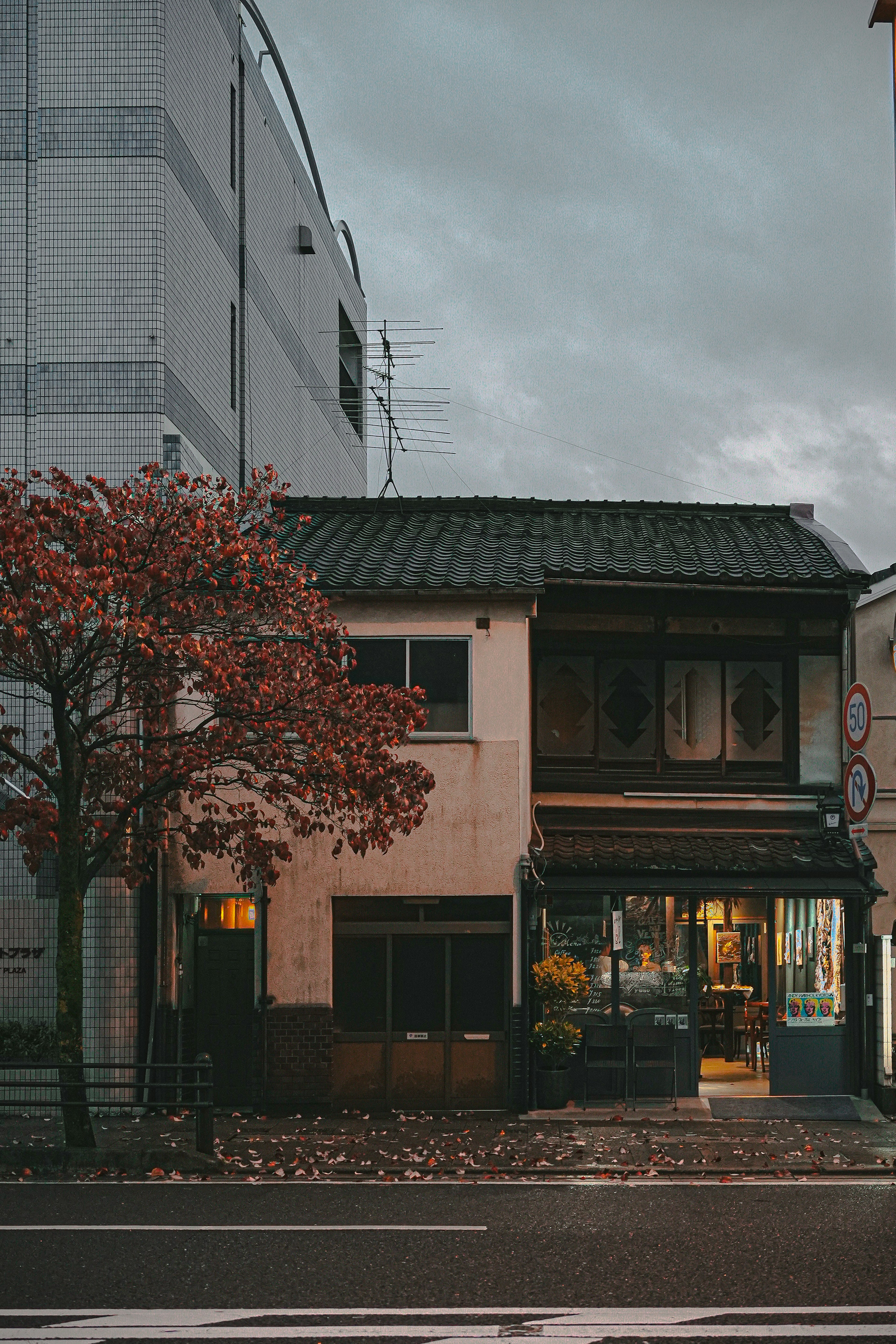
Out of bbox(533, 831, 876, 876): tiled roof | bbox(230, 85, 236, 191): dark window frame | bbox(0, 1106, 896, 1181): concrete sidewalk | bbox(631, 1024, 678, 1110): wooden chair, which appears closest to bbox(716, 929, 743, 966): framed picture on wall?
bbox(533, 831, 876, 876): tiled roof

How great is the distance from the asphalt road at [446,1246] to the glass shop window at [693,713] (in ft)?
24.6

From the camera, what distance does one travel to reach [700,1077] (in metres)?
20.1

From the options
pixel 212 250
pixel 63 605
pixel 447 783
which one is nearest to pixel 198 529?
pixel 63 605

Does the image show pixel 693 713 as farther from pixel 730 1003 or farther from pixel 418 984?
pixel 418 984

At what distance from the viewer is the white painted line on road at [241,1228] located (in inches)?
460

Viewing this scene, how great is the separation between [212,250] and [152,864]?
10.2m

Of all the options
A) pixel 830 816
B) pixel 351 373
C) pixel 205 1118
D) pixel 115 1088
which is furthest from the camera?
pixel 351 373

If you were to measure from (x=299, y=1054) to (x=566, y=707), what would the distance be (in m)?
6.09

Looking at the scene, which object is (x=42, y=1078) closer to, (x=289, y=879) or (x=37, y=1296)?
(x=289, y=879)

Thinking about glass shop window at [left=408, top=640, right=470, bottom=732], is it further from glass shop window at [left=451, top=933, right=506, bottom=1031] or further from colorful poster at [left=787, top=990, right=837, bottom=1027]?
colorful poster at [left=787, top=990, right=837, bottom=1027]

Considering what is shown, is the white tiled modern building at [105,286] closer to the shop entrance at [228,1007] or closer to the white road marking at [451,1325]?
the shop entrance at [228,1007]

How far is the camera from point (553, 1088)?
18.5 m

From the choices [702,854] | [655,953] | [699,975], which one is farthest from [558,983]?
[702,854]

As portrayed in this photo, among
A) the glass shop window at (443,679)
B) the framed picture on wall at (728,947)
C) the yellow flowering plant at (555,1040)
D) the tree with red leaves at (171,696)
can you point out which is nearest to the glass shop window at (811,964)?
the framed picture on wall at (728,947)
